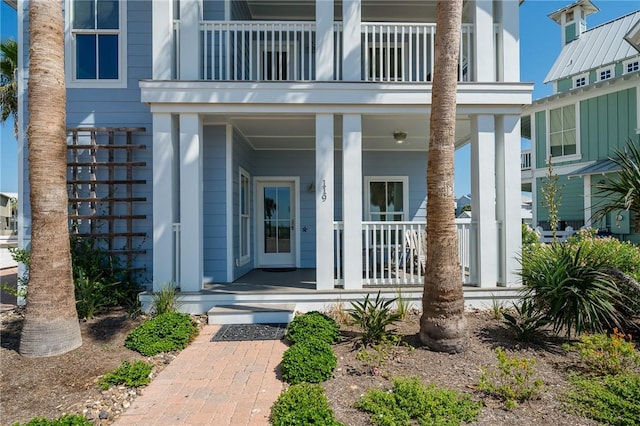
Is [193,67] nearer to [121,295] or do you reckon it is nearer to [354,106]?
[354,106]

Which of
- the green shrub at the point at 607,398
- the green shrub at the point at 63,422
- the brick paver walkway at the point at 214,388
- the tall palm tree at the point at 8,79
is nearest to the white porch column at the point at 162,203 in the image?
the brick paver walkway at the point at 214,388

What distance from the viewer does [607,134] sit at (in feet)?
41.3

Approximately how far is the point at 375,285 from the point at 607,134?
12.4 metres

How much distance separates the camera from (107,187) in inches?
251

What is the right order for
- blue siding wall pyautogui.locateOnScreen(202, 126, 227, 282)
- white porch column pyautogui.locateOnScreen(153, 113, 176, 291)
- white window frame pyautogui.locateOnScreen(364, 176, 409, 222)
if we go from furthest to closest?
white window frame pyautogui.locateOnScreen(364, 176, 409, 222), blue siding wall pyautogui.locateOnScreen(202, 126, 227, 282), white porch column pyautogui.locateOnScreen(153, 113, 176, 291)

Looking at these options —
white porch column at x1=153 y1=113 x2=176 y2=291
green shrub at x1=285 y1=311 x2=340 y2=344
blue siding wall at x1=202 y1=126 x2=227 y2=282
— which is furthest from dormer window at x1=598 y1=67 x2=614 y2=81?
white porch column at x1=153 y1=113 x2=176 y2=291

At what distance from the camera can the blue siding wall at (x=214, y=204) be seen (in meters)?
6.57

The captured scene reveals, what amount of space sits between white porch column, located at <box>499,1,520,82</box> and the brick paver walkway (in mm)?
5642

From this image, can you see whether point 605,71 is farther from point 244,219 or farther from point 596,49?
point 244,219

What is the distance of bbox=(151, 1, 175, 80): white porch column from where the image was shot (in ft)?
18.3

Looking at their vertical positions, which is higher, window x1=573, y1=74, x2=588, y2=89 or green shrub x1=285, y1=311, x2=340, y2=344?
window x1=573, y1=74, x2=588, y2=89

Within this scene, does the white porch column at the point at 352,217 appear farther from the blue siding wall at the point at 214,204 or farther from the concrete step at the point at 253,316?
the blue siding wall at the point at 214,204

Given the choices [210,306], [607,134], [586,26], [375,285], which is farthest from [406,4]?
[586,26]

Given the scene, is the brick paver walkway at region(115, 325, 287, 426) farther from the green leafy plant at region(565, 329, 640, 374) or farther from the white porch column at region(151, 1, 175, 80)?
the white porch column at region(151, 1, 175, 80)
